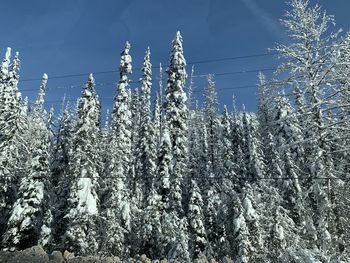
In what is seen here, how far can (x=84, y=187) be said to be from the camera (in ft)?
111

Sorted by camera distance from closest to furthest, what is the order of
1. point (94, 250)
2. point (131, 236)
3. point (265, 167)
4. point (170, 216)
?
point (94, 250), point (170, 216), point (131, 236), point (265, 167)

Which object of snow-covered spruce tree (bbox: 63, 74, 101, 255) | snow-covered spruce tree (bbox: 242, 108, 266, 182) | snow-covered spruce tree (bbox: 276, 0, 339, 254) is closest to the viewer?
snow-covered spruce tree (bbox: 276, 0, 339, 254)

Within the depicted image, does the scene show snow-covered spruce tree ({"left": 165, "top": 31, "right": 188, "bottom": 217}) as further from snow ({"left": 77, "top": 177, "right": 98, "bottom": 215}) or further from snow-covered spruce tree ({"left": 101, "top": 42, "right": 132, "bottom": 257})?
snow ({"left": 77, "top": 177, "right": 98, "bottom": 215})

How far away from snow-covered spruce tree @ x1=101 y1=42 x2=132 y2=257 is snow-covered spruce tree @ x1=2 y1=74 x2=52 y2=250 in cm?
561

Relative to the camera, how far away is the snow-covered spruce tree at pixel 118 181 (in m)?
36.7

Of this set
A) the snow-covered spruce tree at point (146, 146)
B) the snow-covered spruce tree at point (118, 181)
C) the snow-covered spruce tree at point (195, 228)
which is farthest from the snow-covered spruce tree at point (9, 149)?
the snow-covered spruce tree at point (195, 228)

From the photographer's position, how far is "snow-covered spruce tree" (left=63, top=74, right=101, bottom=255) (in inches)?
1287

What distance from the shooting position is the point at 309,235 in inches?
826

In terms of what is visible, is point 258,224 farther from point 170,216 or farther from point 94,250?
point 94,250

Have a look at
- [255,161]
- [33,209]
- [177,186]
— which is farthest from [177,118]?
[255,161]

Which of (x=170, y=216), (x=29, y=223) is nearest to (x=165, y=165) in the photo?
(x=170, y=216)

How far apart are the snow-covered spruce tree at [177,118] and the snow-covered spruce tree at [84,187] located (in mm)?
6687

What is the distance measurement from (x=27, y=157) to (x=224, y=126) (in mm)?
28015

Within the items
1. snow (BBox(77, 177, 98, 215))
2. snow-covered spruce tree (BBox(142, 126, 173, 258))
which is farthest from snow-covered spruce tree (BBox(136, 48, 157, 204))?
snow (BBox(77, 177, 98, 215))
